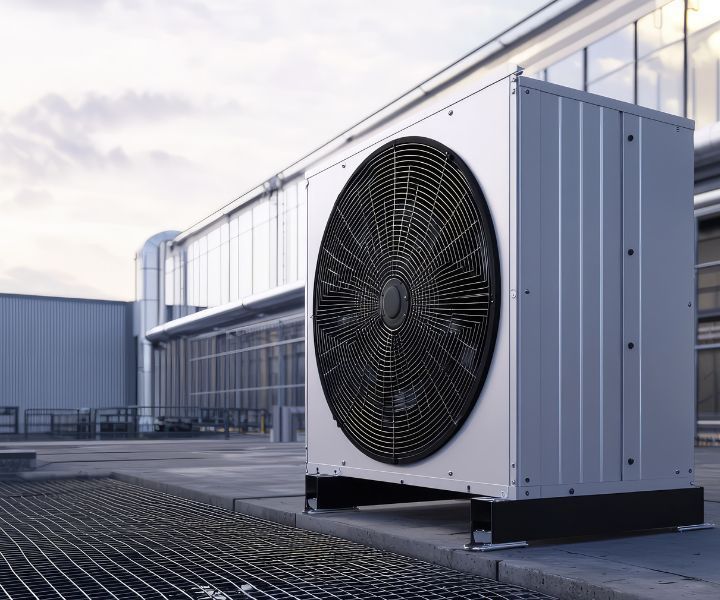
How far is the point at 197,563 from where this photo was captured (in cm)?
456

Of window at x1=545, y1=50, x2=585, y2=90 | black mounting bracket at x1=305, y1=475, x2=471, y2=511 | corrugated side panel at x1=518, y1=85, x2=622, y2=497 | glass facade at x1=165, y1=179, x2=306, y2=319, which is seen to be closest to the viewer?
corrugated side panel at x1=518, y1=85, x2=622, y2=497

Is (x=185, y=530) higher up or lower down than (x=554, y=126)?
lower down

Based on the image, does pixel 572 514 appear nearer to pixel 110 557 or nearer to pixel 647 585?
pixel 647 585

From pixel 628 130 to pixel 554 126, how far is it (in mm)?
528

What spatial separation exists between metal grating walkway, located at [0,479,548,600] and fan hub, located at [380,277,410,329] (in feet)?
3.97

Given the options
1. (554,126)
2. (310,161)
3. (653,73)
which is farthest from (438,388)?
(310,161)

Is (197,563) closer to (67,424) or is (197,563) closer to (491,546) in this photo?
(491,546)

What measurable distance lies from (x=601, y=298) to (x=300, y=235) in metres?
28.3

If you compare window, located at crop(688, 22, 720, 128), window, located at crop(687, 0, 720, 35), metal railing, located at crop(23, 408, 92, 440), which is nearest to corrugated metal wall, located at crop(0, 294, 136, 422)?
metal railing, located at crop(23, 408, 92, 440)

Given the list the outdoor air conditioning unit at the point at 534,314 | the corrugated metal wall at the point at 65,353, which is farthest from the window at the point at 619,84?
the corrugated metal wall at the point at 65,353

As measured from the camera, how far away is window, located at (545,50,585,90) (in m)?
19.4

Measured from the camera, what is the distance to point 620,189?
4.97 metres

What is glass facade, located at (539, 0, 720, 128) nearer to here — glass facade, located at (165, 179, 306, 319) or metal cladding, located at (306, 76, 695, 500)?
metal cladding, located at (306, 76, 695, 500)

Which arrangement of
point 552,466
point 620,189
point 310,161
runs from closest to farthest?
point 552,466, point 620,189, point 310,161
